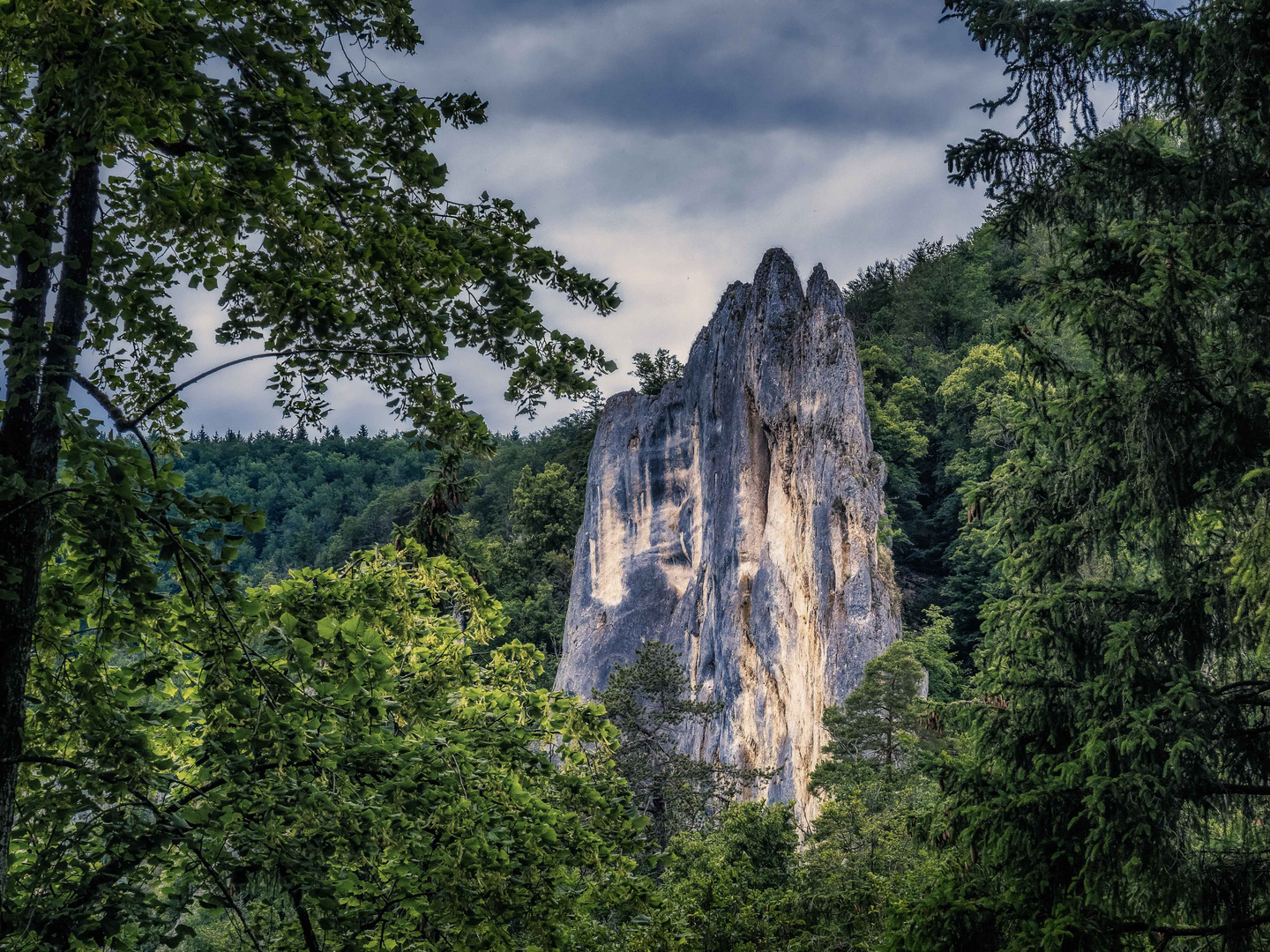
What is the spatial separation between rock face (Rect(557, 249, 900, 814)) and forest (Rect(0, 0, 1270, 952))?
1539 centimetres

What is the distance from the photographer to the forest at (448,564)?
8.89 ft

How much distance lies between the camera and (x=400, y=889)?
3414mm

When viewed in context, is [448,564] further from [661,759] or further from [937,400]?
[937,400]

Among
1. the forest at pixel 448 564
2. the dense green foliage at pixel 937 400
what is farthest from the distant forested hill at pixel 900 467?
the forest at pixel 448 564

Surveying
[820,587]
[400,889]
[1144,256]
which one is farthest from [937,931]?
[820,587]

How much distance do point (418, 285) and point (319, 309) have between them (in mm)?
358

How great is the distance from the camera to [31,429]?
113 inches

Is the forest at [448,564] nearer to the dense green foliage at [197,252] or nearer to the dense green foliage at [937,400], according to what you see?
the dense green foliage at [197,252]

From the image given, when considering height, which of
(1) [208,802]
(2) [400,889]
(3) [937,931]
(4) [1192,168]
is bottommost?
(3) [937,931]

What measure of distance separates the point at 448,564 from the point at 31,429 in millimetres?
3024

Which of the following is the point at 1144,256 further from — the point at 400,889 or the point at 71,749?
the point at 71,749

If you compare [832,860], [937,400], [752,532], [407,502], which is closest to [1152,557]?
[832,860]

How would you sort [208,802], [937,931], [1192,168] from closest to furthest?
[208,802] < [937,931] < [1192,168]

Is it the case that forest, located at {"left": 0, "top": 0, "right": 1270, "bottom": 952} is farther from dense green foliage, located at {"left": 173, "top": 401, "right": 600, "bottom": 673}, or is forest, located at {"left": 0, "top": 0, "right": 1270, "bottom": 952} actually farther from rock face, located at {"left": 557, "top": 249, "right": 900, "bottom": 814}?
rock face, located at {"left": 557, "top": 249, "right": 900, "bottom": 814}
